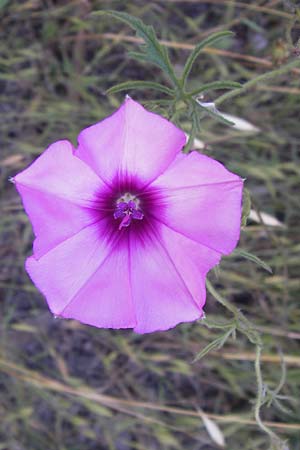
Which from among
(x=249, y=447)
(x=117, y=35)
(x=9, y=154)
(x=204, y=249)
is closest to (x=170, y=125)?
(x=204, y=249)

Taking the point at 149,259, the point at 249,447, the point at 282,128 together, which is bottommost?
the point at 249,447

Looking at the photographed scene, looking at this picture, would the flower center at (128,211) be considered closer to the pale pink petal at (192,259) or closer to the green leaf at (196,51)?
the pale pink petal at (192,259)

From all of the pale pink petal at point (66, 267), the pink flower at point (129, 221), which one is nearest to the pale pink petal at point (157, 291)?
the pink flower at point (129, 221)

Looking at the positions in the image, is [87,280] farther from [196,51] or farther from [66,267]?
[196,51]

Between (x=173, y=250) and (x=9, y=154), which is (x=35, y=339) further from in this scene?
(x=173, y=250)

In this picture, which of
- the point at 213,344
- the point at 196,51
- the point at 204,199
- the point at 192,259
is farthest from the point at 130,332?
the point at 196,51

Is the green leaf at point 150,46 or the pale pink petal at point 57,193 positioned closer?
the pale pink petal at point 57,193
